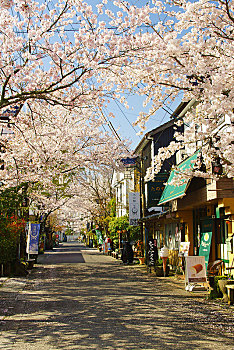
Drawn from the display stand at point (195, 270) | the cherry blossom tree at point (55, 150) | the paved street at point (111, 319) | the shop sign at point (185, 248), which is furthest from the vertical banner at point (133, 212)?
the display stand at point (195, 270)

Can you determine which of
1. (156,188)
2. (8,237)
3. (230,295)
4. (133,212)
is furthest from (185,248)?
(133,212)

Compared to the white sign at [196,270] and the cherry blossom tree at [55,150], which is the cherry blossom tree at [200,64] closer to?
the white sign at [196,270]

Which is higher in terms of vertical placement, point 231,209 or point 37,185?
point 37,185

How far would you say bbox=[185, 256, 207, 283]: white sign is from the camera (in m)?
13.6

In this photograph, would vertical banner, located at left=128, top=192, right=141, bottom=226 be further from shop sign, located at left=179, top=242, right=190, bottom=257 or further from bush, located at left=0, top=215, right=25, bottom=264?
shop sign, located at left=179, top=242, right=190, bottom=257

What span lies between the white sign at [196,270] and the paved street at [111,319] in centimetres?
57

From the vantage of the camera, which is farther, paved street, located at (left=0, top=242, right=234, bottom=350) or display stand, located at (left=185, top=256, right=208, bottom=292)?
display stand, located at (left=185, top=256, right=208, bottom=292)

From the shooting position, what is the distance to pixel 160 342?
7324 mm

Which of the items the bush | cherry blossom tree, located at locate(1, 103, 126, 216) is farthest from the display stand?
the bush

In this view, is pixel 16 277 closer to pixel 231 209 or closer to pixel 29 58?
pixel 231 209

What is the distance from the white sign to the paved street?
568 mm

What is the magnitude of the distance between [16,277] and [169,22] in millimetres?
14252

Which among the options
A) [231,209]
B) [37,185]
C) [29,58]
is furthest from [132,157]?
[29,58]

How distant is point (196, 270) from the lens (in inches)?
539
